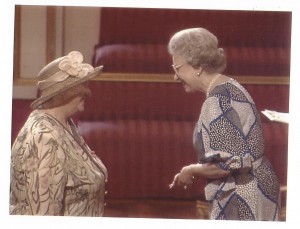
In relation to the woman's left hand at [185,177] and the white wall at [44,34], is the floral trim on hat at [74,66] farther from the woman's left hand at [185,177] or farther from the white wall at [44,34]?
the woman's left hand at [185,177]

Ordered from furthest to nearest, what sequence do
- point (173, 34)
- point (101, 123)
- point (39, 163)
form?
point (101, 123)
point (173, 34)
point (39, 163)

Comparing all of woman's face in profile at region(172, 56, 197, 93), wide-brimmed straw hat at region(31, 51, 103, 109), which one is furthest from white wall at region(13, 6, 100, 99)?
woman's face in profile at region(172, 56, 197, 93)

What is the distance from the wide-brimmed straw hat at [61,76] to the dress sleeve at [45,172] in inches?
3.0

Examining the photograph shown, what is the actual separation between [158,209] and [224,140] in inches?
8.6

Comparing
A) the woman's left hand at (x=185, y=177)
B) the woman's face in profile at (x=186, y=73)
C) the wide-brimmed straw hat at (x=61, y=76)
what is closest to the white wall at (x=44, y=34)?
the wide-brimmed straw hat at (x=61, y=76)

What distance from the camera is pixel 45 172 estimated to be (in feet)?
3.94

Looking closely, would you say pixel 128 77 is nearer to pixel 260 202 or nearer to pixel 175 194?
pixel 175 194

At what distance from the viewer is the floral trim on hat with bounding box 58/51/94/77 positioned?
124 cm

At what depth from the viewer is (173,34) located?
1.31m

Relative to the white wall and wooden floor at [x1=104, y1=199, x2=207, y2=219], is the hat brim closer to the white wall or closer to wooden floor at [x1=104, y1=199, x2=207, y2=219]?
the white wall

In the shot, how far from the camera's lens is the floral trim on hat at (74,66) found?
1240 mm

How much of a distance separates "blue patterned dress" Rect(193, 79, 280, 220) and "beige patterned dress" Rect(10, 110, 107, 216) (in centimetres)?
21

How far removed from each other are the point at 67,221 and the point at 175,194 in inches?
9.1

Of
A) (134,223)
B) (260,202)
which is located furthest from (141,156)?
(260,202)
